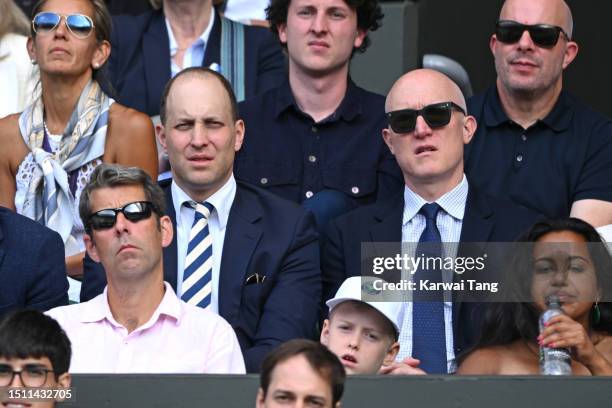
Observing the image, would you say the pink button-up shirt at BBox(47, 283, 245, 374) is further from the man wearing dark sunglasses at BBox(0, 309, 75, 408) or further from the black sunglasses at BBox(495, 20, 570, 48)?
the black sunglasses at BBox(495, 20, 570, 48)

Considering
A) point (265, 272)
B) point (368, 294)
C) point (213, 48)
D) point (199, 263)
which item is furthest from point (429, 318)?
point (213, 48)

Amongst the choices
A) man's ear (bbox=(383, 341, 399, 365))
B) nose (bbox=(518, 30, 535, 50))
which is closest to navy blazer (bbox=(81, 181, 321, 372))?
man's ear (bbox=(383, 341, 399, 365))

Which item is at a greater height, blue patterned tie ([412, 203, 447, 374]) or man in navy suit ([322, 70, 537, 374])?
man in navy suit ([322, 70, 537, 374])

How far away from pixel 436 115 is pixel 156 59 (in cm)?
173

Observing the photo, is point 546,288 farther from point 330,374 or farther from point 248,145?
point 248,145

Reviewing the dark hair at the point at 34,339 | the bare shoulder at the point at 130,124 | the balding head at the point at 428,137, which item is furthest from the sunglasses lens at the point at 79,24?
the dark hair at the point at 34,339

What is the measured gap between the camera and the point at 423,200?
252 inches

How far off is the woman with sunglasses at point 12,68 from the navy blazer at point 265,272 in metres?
1.55

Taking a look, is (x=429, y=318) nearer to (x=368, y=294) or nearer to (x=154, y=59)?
(x=368, y=294)

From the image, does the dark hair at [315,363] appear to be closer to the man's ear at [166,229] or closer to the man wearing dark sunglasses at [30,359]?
the man wearing dark sunglasses at [30,359]

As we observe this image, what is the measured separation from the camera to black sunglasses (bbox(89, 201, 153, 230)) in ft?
19.1

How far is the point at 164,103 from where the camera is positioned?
21.5 ft

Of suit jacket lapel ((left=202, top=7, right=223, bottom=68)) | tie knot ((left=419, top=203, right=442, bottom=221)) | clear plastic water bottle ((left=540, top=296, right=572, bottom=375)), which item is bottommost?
clear plastic water bottle ((left=540, top=296, right=572, bottom=375))

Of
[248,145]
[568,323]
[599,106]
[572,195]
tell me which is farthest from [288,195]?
[599,106]
